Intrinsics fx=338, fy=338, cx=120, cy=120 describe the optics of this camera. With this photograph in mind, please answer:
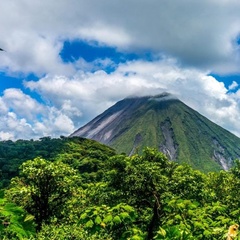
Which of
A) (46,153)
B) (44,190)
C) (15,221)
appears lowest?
(15,221)

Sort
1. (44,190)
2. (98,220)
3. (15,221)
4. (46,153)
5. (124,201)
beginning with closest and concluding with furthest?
(15,221)
(98,220)
(124,201)
(44,190)
(46,153)

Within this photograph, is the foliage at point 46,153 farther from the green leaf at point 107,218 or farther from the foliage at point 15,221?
the foliage at point 15,221

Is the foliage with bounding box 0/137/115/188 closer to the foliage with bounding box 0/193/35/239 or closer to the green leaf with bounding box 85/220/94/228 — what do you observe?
the green leaf with bounding box 85/220/94/228

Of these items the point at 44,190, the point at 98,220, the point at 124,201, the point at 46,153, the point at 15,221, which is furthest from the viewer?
the point at 46,153

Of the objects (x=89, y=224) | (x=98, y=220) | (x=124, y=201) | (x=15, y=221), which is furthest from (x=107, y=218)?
(x=124, y=201)

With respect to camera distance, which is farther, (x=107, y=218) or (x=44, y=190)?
(x=44, y=190)

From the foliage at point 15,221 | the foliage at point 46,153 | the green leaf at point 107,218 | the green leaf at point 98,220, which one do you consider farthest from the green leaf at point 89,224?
the foliage at point 46,153

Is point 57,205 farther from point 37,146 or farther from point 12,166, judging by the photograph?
point 37,146

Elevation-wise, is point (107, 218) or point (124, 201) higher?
point (124, 201)

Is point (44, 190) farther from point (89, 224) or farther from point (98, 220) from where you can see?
point (98, 220)
